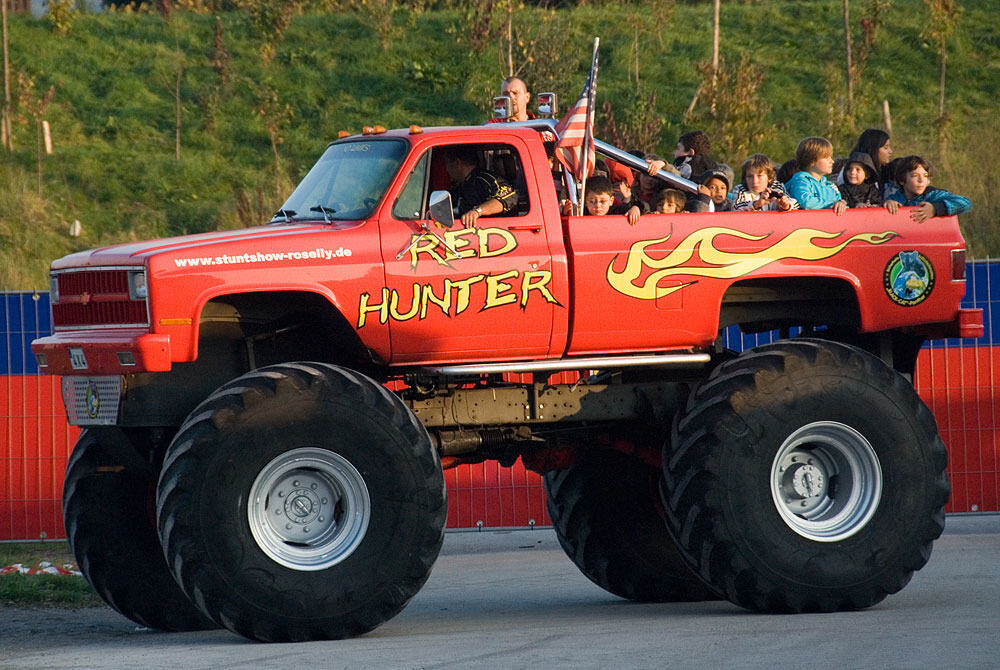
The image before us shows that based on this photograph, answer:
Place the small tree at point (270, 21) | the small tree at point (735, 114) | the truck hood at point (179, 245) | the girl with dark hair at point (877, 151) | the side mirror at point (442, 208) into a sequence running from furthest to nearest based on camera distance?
the small tree at point (270, 21) → the small tree at point (735, 114) → the girl with dark hair at point (877, 151) → the side mirror at point (442, 208) → the truck hood at point (179, 245)

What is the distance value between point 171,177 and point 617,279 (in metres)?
20.1

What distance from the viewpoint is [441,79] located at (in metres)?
30.6

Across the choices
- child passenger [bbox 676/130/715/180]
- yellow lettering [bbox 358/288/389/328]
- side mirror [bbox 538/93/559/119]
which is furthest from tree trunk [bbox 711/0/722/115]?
yellow lettering [bbox 358/288/389/328]

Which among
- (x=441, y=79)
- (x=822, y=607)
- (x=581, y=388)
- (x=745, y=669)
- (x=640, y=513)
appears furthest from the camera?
(x=441, y=79)

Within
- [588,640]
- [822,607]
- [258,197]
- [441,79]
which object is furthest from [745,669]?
[441,79]

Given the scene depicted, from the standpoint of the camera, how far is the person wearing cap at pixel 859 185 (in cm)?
1068

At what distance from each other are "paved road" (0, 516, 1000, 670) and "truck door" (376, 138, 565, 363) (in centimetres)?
172

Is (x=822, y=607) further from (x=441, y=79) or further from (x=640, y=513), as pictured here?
(x=441, y=79)

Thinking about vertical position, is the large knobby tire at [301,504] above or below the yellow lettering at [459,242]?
below

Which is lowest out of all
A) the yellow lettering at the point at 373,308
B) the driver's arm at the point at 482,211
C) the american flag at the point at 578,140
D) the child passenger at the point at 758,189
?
the yellow lettering at the point at 373,308

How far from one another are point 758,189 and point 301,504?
3.93 meters

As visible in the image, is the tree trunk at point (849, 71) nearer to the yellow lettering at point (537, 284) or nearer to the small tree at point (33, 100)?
the small tree at point (33, 100)

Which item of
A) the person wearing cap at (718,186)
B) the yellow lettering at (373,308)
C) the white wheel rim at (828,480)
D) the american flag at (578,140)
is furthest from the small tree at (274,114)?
the white wheel rim at (828,480)

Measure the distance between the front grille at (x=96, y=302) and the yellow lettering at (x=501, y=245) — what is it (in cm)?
201
